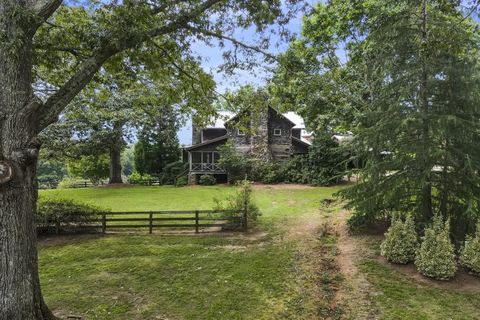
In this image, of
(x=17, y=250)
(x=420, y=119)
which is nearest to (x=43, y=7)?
(x=17, y=250)

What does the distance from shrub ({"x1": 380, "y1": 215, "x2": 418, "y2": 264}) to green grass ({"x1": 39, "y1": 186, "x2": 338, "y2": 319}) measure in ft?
9.33

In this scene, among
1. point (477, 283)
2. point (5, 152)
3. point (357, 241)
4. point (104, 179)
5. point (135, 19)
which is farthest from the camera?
point (104, 179)

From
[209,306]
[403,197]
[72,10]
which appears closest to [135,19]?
[72,10]

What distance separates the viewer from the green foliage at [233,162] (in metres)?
28.6

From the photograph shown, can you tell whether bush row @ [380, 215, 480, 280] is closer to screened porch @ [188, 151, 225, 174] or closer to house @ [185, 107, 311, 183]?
house @ [185, 107, 311, 183]

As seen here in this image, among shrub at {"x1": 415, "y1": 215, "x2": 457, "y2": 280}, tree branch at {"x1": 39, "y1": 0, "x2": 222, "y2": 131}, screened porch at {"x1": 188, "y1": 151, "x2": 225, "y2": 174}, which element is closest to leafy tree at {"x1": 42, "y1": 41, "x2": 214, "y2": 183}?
tree branch at {"x1": 39, "y1": 0, "x2": 222, "y2": 131}

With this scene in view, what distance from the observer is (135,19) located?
6.91 meters

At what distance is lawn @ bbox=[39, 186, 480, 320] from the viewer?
6953 millimetres

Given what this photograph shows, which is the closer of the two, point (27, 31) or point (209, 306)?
point (27, 31)

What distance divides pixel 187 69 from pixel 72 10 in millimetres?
3930

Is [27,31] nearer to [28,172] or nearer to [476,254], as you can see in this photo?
[28,172]

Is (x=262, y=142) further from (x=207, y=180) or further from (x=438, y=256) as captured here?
(x=438, y=256)

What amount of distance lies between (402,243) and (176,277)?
647cm

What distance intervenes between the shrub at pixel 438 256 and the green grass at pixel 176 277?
11.3 feet
